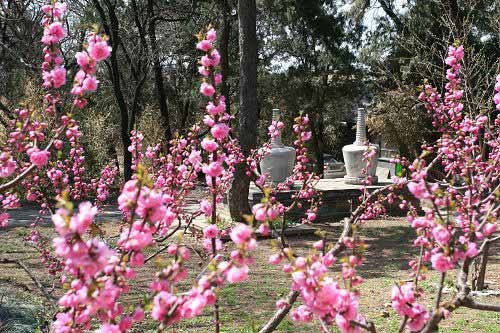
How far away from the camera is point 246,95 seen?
9.78m

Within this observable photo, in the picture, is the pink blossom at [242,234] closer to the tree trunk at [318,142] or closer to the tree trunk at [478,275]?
the tree trunk at [478,275]

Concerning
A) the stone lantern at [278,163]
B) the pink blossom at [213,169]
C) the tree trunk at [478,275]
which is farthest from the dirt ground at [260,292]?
the stone lantern at [278,163]

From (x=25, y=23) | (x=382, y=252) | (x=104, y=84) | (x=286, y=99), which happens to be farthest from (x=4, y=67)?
(x=382, y=252)

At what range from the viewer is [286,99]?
20.6 metres

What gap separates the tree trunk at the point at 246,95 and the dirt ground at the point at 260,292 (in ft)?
3.62

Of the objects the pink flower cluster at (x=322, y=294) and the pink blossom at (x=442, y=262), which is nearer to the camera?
the pink flower cluster at (x=322, y=294)

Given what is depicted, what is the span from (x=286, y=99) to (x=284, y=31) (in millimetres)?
2623

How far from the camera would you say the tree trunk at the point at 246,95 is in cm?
956

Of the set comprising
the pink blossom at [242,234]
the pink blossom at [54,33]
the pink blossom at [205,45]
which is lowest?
the pink blossom at [242,234]

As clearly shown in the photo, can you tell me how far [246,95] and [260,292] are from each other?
4.56 meters

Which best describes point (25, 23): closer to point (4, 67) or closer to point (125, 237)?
point (4, 67)

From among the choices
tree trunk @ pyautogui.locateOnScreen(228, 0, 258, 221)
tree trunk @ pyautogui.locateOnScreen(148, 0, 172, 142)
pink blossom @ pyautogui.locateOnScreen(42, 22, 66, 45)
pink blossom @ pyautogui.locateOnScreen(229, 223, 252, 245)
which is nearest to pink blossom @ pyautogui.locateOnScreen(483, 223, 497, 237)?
pink blossom @ pyautogui.locateOnScreen(229, 223, 252, 245)

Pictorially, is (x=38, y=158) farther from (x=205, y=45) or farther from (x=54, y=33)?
(x=205, y=45)

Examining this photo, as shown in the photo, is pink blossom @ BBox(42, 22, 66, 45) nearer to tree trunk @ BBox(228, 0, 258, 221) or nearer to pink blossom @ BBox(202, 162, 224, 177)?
pink blossom @ BBox(202, 162, 224, 177)
